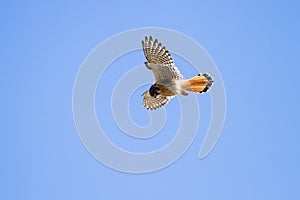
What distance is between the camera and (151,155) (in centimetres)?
1634

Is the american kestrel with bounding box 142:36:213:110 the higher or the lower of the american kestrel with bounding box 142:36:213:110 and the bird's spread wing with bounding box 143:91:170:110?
the lower

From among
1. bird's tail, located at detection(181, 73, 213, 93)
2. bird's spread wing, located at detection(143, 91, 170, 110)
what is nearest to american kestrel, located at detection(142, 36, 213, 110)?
bird's tail, located at detection(181, 73, 213, 93)

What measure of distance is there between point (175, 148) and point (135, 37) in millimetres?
2752

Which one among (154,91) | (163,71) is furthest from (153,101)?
(163,71)

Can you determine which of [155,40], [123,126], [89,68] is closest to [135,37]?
[89,68]

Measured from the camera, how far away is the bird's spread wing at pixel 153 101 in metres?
11.6

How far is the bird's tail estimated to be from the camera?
9672 mm

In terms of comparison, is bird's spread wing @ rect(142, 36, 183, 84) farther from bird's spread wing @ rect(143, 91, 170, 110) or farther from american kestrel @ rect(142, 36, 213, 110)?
bird's spread wing @ rect(143, 91, 170, 110)

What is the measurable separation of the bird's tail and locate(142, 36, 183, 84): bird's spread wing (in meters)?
0.26

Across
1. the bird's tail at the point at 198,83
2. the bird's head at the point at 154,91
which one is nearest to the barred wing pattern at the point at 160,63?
the bird's head at the point at 154,91

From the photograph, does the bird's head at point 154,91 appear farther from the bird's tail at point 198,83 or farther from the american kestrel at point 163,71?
the bird's tail at point 198,83

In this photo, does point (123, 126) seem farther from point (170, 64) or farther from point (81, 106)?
point (170, 64)

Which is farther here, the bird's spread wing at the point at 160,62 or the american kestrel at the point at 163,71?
the bird's spread wing at the point at 160,62

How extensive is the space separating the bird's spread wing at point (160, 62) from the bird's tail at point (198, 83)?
259 millimetres
